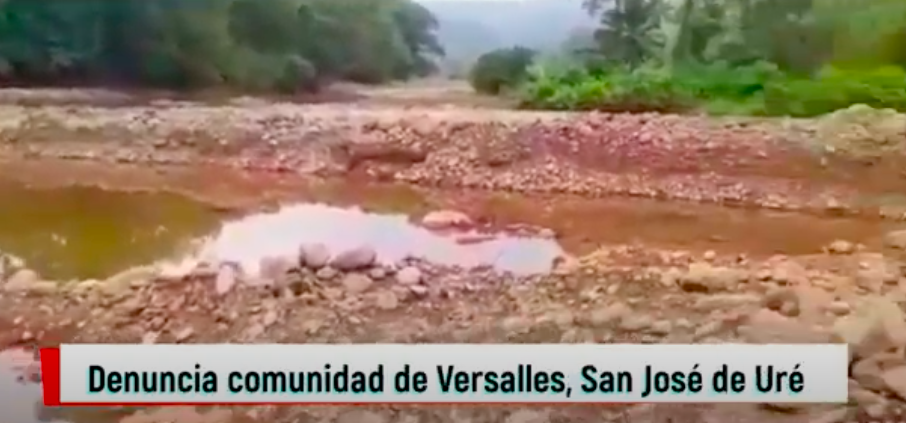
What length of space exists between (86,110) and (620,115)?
710 millimetres

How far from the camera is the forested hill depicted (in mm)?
1233

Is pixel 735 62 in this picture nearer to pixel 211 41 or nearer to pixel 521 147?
pixel 521 147

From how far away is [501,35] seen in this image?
1.24 metres

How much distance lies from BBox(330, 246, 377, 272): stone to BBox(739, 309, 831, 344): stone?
49 cm

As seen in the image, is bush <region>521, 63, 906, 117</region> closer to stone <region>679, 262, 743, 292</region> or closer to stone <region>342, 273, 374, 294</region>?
stone <region>679, 262, 743, 292</region>

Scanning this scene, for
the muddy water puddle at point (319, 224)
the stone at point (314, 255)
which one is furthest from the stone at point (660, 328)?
the stone at point (314, 255)

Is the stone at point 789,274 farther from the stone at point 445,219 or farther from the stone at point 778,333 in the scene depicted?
the stone at point 445,219

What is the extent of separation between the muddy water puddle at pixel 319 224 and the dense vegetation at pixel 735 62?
0.48ft

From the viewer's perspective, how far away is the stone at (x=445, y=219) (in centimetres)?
123

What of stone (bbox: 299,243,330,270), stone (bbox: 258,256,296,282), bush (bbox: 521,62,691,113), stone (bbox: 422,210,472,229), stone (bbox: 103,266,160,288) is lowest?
stone (bbox: 103,266,160,288)

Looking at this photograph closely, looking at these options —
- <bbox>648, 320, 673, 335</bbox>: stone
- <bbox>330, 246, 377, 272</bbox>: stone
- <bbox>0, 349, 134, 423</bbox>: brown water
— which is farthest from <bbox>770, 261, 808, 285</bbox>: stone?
<bbox>0, 349, 134, 423</bbox>: brown water

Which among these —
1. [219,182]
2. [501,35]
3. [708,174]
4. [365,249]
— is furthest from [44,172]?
[708,174]

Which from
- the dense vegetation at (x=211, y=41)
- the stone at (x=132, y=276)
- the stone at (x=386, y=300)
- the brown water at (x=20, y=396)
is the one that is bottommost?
the brown water at (x=20, y=396)

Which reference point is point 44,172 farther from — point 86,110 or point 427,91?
point 427,91
